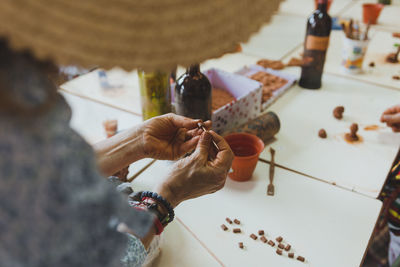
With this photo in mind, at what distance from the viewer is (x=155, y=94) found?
123 cm

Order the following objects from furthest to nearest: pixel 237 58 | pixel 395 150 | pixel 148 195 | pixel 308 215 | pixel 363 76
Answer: pixel 237 58 → pixel 363 76 → pixel 395 150 → pixel 308 215 → pixel 148 195

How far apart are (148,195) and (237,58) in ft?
4.11

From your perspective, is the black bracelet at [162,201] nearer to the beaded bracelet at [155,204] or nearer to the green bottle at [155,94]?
the beaded bracelet at [155,204]

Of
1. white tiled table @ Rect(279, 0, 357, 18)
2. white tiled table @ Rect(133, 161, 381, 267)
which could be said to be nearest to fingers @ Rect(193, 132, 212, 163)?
white tiled table @ Rect(133, 161, 381, 267)

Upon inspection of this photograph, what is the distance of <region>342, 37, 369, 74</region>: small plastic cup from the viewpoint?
1555 millimetres

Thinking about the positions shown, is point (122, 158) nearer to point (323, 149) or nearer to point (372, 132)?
point (323, 149)

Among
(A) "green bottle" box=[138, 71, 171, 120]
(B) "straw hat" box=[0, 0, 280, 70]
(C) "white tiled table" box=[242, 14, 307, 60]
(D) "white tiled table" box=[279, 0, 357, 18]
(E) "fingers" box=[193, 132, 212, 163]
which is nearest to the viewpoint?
(B) "straw hat" box=[0, 0, 280, 70]

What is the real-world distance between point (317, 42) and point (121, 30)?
1283 millimetres

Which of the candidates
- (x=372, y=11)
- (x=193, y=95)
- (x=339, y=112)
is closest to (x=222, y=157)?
(x=193, y=95)

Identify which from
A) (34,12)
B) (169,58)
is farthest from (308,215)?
(34,12)

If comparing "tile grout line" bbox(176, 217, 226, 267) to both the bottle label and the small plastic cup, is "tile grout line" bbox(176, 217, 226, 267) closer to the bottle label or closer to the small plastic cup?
the bottle label

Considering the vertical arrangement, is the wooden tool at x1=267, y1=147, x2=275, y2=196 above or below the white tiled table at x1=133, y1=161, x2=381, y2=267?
above

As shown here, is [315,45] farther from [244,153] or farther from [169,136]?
[169,136]

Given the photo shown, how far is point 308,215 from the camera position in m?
0.94
